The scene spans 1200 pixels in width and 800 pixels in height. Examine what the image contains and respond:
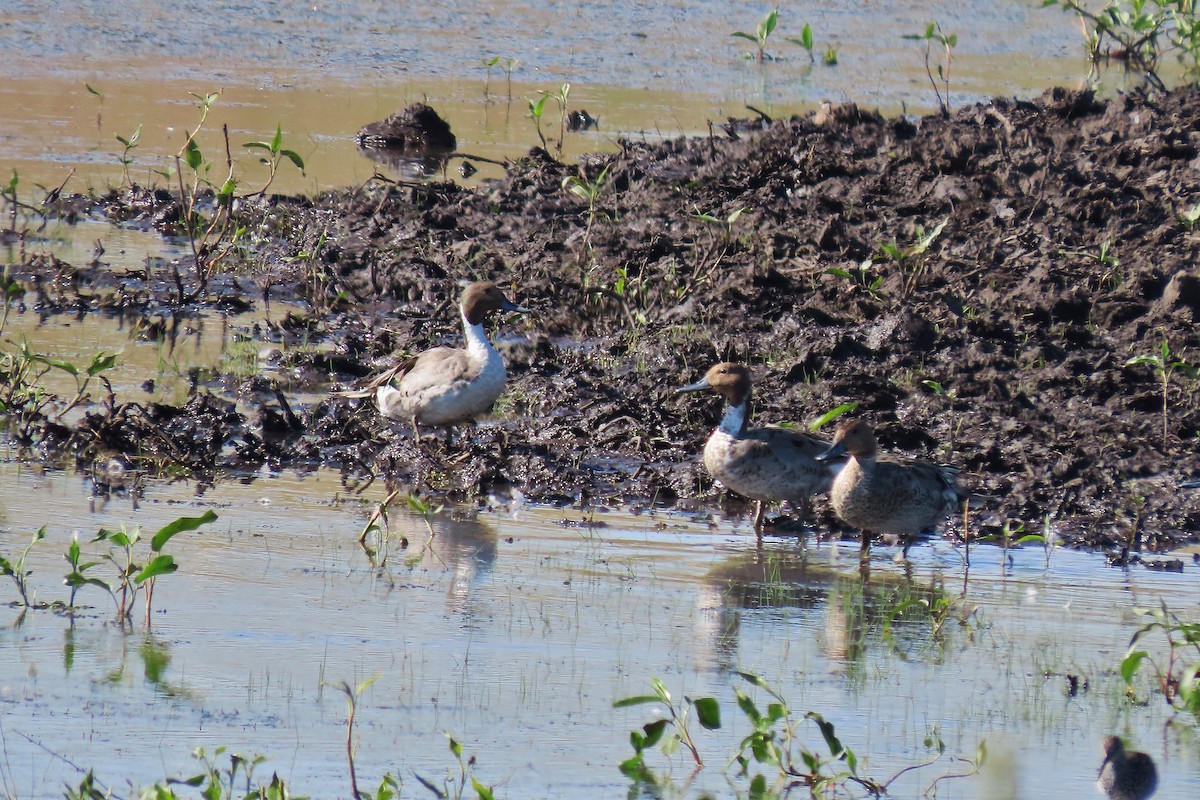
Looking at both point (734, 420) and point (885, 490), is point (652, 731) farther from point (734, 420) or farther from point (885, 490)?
point (734, 420)

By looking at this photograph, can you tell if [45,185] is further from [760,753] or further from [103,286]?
[760,753]

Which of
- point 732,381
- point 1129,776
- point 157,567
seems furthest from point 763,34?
point 1129,776

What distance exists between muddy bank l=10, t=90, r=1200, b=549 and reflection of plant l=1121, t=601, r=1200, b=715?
1256 millimetres

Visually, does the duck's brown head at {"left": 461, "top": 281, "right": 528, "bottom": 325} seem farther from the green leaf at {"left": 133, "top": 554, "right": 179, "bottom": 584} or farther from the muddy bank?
the green leaf at {"left": 133, "top": 554, "right": 179, "bottom": 584}

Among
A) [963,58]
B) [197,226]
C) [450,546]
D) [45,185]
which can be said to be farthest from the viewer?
[963,58]

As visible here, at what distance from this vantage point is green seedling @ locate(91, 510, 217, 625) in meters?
5.95

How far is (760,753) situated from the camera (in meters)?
5.15

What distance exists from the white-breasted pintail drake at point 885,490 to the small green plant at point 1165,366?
51.6 inches

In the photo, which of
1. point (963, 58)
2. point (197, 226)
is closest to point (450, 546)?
point (197, 226)

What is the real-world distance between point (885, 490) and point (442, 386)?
2488 millimetres

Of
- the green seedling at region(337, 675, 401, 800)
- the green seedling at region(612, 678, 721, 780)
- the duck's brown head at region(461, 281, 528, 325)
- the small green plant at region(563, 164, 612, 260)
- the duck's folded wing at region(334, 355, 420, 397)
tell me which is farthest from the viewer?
the small green plant at region(563, 164, 612, 260)

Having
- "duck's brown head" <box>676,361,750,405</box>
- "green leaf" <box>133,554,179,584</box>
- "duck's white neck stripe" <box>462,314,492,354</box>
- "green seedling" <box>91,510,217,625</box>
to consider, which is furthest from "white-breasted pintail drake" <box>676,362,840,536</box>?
"green leaf" <box>133,554,179,584</box>

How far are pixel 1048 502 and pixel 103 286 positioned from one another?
6.58 meters

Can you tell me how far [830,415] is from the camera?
28.0 ft
